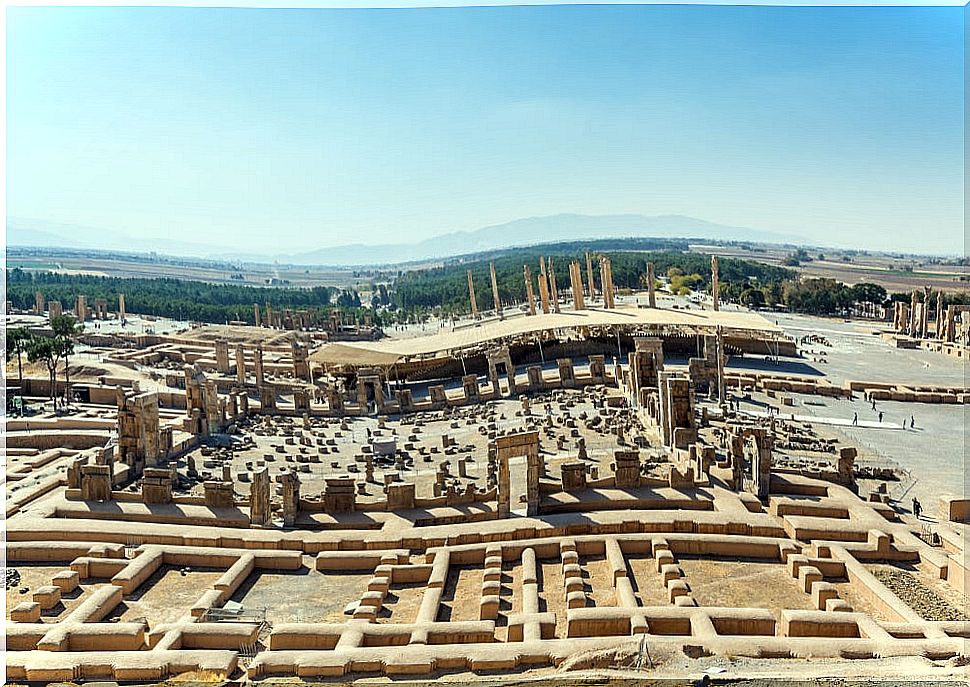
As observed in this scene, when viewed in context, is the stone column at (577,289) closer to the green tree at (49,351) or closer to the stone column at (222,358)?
the stone column at (222,358)

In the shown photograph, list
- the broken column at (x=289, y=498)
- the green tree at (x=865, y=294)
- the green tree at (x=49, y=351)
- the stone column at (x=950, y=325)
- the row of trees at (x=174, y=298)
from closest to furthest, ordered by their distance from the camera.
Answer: the broken column at (x=289, y=498)
the green tree at (x=49, y=351)
the stone column at (x=950, y=325)
the green tree at (x=865, y=294)
the row of trees at (x=174, y=298)

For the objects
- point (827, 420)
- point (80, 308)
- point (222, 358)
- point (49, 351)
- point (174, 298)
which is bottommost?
point (827, 420)

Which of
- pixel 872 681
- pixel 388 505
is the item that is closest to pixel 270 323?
pixel 388 505

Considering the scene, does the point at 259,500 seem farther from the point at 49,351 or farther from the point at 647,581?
the point at 49,351

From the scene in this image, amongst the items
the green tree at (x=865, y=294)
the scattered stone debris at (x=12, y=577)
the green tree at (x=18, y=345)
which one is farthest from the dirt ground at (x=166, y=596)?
the green tree at (x=865, y=294)

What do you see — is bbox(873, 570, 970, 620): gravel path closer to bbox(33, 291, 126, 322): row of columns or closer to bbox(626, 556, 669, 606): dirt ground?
bbox(626, 556, 669, 606): dirt ground

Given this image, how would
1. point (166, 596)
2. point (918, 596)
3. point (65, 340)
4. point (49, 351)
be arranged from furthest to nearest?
1. point (65, 340)
2. point (49, 351)
3. point (166, 596)
4. point (918, 596)

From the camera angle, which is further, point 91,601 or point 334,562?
point 334,562

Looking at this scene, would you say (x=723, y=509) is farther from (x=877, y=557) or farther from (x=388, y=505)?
(x=388, y=505)

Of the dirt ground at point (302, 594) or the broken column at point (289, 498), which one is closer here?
the dirt ground at point (302, 594)

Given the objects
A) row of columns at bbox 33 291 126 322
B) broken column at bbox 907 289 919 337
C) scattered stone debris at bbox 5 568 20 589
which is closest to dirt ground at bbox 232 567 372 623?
scattered stone debris at bbox 5 568 20 589

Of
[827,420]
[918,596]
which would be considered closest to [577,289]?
[827,420]
